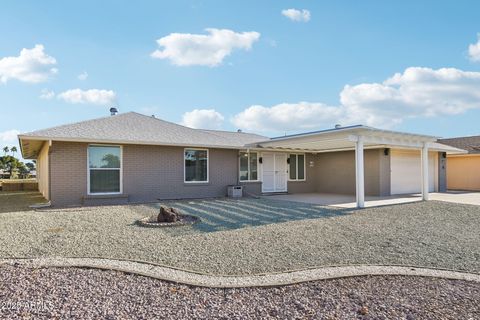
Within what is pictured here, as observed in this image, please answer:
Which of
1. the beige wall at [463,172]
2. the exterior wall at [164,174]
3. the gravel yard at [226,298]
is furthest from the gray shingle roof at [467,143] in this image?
the gravel yard at [226,298]

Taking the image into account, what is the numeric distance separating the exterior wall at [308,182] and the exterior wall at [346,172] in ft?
0.70

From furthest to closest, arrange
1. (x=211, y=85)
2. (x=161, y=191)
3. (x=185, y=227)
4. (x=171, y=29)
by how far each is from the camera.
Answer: (x=211, y=85)
(x=161, y=191)
(x=171, y=29)
(x=185, y=227)

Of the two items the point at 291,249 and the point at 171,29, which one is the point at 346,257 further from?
the point at 171,29

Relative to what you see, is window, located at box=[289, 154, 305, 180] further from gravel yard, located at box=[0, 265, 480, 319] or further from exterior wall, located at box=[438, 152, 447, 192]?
gravel yard, located at box=[0, 265, 480, 319]

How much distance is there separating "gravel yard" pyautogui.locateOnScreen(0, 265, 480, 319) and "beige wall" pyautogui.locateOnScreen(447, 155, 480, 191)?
20511 millimetres

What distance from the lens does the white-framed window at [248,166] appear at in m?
15.5

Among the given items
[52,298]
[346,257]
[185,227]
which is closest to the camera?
[52,298]

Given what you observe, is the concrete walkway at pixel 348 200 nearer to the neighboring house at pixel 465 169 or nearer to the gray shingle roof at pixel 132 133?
the gray shingle roof at pixel 132 133

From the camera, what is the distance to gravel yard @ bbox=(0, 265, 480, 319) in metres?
3.13

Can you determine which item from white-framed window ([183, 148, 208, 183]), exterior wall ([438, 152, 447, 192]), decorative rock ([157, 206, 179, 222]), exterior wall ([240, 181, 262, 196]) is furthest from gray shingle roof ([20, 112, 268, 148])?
exterior wall ([438, 152, 447, 192])

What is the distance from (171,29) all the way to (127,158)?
5.29 m

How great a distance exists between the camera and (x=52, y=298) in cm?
344

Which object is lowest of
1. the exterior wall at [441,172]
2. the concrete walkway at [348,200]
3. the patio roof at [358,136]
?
the concrete walkway at [348,200]

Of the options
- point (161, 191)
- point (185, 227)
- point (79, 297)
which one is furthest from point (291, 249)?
point (161, 191)
